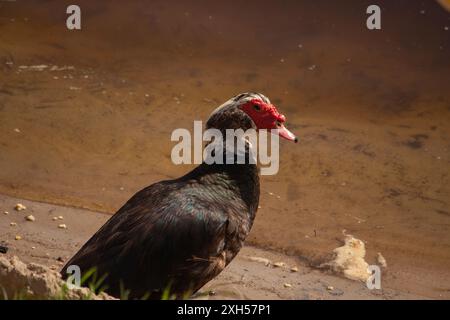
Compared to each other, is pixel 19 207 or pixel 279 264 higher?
pixel 19 207

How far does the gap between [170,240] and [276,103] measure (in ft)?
15.1

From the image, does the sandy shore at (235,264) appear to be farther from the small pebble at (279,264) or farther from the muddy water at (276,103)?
the muddy water at (276,103)

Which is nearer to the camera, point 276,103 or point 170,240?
point 170,240

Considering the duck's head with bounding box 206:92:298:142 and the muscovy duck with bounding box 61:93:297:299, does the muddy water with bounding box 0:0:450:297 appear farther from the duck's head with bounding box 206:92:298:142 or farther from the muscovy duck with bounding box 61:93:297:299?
the muscovy duck with bounding box 61:93:297:299

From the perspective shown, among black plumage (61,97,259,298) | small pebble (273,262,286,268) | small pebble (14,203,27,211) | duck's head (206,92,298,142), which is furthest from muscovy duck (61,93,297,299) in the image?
small pebble (14,203,27,211)

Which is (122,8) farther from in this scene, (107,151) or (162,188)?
(162,188)

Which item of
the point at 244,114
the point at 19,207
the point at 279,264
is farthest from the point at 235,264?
the point at 19,207

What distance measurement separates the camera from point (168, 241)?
4.41m

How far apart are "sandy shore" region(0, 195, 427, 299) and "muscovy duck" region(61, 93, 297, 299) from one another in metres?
0.63

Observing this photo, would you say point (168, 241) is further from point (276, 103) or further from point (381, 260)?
point (276, 103)

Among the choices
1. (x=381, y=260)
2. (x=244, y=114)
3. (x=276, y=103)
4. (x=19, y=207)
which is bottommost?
(x=381, y=260)

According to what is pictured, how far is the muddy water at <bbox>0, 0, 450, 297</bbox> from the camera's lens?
6.79 m

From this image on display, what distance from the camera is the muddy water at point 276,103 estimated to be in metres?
6.79
